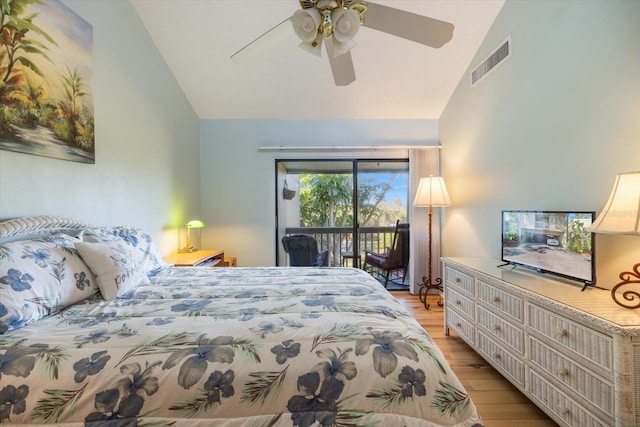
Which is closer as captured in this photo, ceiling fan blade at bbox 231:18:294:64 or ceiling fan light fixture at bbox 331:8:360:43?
ceiling fan light fixture at bbox 331:8:360:43

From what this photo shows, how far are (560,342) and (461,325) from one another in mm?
939

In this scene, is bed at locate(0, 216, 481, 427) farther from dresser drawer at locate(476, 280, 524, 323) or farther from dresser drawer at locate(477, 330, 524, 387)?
dresser drawer at locate(477, 330, 524, 387)

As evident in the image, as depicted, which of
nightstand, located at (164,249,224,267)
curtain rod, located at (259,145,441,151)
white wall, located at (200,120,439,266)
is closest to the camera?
nightstand, located at (164,249,224,267)

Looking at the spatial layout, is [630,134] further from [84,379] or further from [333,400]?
[84,379]

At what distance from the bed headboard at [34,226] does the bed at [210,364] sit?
0.20m

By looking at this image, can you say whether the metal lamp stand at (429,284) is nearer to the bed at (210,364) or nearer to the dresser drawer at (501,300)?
the dresser drawer at (501,300)

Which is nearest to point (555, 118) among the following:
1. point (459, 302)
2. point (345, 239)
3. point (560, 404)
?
point (459, 302)

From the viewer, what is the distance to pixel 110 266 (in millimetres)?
1549

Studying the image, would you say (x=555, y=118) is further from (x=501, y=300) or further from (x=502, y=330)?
(x=502, y=330)

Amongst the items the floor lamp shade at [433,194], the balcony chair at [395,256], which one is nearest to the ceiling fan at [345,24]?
the floor lamp shade at [433,194]

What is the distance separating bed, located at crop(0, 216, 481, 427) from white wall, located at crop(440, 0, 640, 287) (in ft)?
4.87

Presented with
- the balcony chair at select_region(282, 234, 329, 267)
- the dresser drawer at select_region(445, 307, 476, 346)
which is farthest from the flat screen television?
the balcony chair at select_region(282, 234, 329, 267)

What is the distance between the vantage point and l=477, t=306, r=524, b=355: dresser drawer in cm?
164

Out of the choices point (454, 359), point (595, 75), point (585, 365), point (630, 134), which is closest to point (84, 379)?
point (585, 365)
